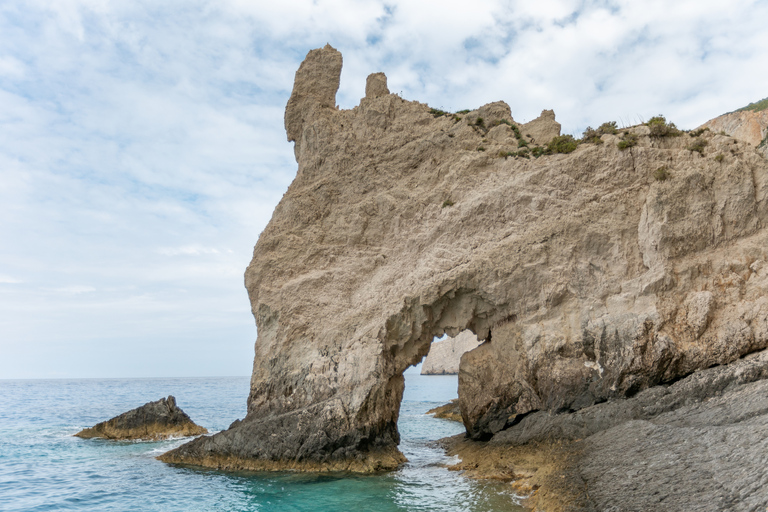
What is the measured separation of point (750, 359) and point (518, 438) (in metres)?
7.22

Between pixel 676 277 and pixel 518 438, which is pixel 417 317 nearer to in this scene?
pixel 518 438

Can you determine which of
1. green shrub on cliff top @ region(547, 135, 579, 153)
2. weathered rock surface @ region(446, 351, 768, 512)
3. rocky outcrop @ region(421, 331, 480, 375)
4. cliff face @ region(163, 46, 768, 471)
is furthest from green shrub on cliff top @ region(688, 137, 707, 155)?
rocky outcrop @ region(421, 331, 480, 375)

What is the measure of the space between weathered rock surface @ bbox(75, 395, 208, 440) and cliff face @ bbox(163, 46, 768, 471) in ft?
26.7

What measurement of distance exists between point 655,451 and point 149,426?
2600 centimetres

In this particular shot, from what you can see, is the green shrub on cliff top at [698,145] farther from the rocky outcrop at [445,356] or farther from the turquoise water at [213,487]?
the rocky outcrop at [445,356]

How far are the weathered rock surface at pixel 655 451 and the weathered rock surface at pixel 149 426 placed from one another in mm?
17823

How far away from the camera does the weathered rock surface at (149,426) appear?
27.0 meters

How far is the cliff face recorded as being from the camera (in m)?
15.4

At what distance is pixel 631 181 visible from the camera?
17.4 m

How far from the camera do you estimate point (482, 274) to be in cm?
1770

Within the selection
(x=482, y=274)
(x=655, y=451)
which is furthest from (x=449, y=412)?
(x=655, y=451)

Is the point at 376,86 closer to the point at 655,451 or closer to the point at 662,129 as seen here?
the point at 662,129

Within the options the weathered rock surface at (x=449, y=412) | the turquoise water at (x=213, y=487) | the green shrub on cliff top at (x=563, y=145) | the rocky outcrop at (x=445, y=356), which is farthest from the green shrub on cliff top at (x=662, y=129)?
the rocky outcrop at (x=445, y=356)

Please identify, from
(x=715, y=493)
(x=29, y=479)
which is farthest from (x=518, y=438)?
(x=29, y=479)
